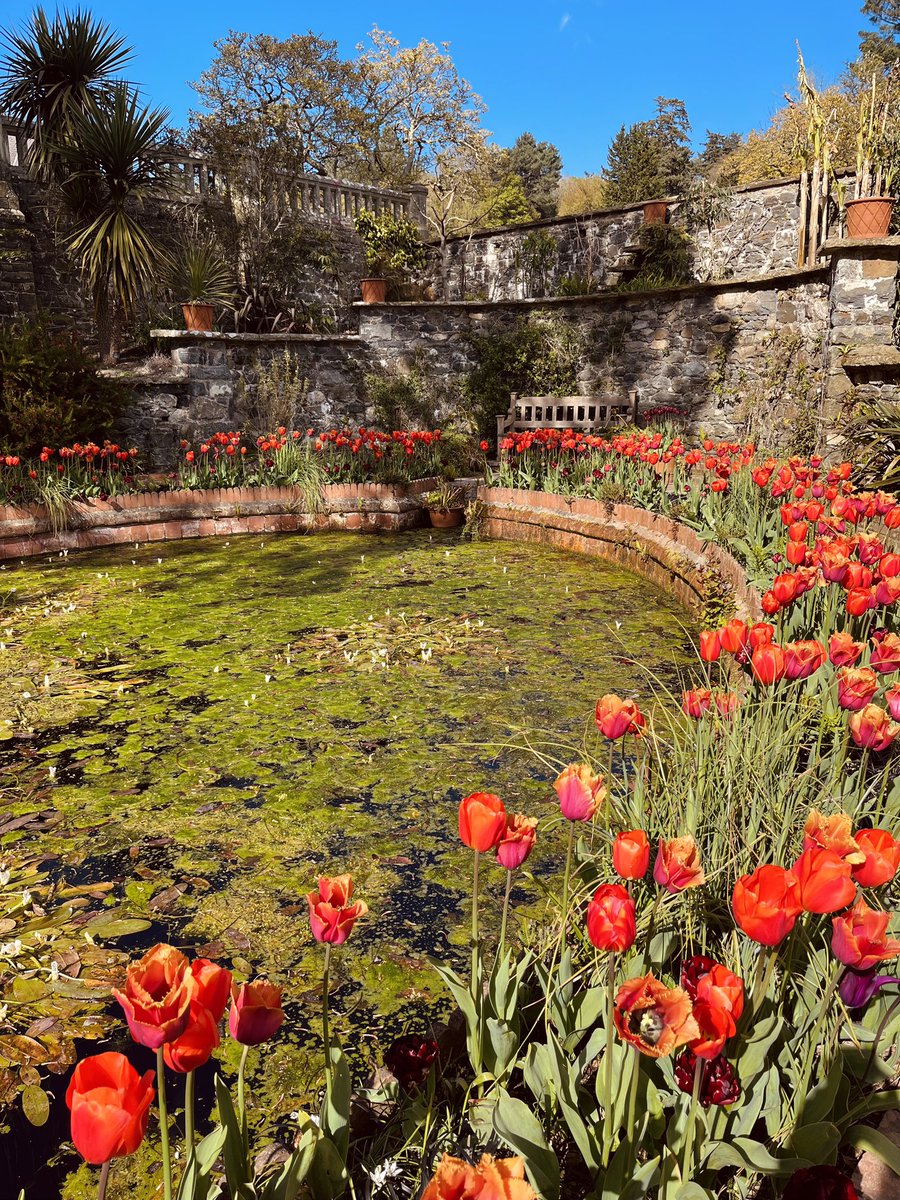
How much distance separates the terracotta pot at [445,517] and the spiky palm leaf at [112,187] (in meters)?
5.01

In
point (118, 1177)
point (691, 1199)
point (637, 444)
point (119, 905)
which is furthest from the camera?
point (637, 444)

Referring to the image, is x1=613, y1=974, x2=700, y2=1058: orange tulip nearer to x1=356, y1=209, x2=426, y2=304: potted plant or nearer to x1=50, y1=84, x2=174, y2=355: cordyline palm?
x1=50, y1=84, x2=174, y2=355: cordyline palm

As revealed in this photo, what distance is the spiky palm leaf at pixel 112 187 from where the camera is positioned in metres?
9.74

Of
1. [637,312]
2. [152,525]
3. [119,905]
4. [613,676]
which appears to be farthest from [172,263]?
[119,905]

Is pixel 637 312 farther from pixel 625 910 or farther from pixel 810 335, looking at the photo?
pixel 625 910

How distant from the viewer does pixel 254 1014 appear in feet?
3.14

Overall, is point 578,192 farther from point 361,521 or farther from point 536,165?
point 361,521

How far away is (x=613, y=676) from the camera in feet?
12.7

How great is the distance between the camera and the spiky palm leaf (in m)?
9.74

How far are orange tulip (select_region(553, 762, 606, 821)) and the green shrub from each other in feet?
24.2

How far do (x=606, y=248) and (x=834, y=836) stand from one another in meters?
14.1

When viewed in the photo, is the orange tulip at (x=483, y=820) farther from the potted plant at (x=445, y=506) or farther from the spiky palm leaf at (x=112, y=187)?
the spiky palm leaf at (x=112, y=187)

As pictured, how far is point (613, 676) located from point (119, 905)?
237 centimetres

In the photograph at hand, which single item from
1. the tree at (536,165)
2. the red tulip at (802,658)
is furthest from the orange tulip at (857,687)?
the tree at (536,165)
